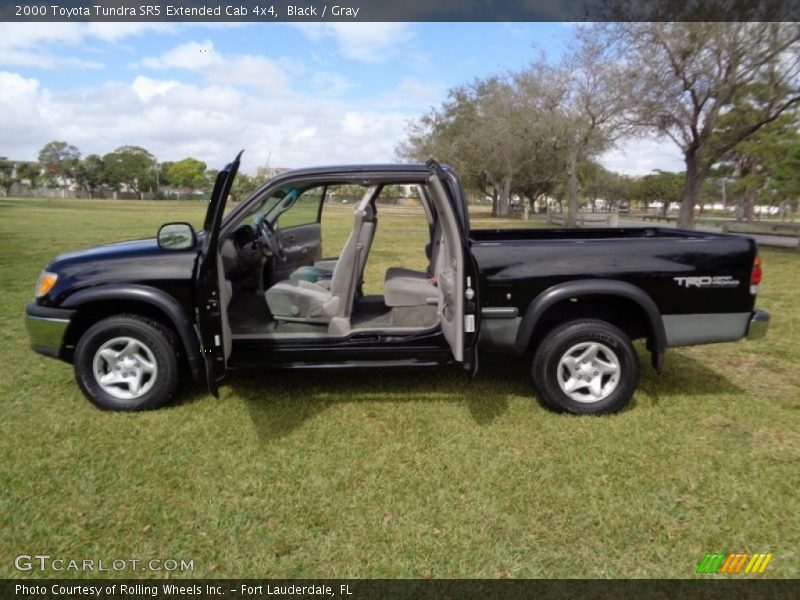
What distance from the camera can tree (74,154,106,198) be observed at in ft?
345

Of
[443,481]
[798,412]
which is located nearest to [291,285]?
[443,481]

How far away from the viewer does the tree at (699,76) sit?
15641 mm

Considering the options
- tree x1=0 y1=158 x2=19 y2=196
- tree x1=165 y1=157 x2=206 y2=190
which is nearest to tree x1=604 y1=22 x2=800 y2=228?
tree x1=0 y1=158 x2=19 y2=196

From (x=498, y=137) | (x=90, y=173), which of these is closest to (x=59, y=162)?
(x=90, y=173)

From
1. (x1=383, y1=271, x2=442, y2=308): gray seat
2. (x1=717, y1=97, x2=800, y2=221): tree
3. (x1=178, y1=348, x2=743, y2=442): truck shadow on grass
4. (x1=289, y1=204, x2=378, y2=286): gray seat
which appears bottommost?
(x1=178, y1=348, x2=743, y2=442): truck shadow on grass

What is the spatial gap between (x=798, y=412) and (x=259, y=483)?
160 inches

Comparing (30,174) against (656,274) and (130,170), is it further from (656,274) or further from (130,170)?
(656,274)

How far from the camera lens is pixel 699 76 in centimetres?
1667

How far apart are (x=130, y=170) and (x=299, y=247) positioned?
115m

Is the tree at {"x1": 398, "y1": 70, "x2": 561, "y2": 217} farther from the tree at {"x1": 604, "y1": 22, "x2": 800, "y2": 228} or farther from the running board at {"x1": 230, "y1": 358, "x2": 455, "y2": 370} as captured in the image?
the running board at {"x1": 230, "y1": 358, "x2": 455, "y2": 370}

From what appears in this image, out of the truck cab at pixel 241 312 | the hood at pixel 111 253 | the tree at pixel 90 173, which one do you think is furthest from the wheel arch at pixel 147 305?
the tree at pixel 90 173

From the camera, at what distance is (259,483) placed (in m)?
3.26

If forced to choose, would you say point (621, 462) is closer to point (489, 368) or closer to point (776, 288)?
point (489, 368)

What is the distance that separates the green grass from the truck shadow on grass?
0.02 meters
